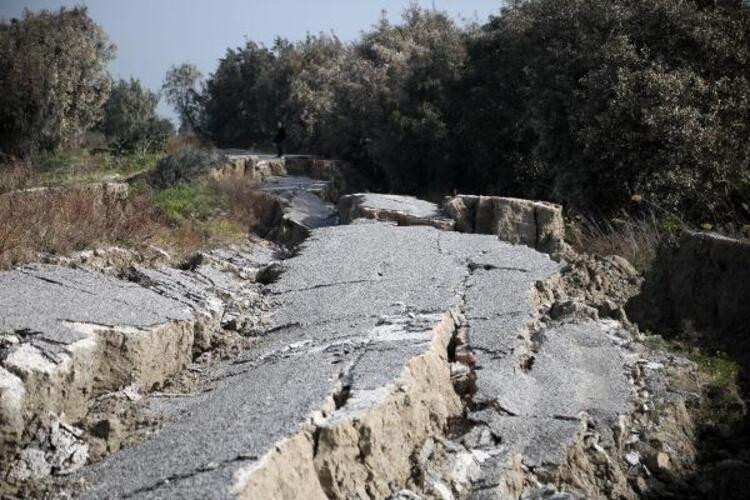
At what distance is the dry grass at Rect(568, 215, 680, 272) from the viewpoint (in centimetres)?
1120

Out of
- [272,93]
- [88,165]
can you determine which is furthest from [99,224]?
[272,93]

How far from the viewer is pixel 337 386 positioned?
533 cm

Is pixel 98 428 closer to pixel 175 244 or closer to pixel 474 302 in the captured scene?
pixel 474 302

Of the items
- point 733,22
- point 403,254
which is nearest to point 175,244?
point 403,254

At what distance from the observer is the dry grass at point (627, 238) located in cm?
1120

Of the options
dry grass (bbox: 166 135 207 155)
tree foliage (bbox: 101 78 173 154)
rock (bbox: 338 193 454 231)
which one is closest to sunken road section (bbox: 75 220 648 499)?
rock (bbox: 338 193 454 231)

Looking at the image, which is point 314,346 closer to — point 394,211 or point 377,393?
point 377,393

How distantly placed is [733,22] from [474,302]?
32.0ft

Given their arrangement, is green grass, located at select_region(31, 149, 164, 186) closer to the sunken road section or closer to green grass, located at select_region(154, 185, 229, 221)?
green grass, located at select_region(154, 185, 229, 221)

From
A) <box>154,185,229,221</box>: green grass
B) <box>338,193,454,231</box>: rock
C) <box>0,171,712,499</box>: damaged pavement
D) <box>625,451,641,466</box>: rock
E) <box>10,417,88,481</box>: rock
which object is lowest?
<box>10,417,88,481</box>: rock

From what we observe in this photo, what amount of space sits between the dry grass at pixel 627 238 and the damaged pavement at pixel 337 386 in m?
2.68

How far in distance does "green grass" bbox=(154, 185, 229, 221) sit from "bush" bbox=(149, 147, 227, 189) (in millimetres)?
896

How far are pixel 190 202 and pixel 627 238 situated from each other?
742 centimetres

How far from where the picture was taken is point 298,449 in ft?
14.5
